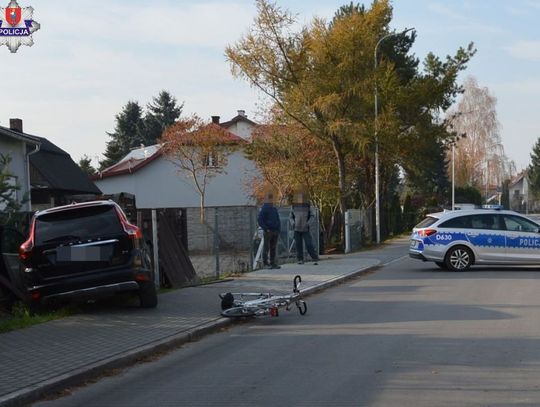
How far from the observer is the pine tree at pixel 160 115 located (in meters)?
74.4

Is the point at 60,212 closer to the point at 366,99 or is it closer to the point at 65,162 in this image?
the point at 366,99

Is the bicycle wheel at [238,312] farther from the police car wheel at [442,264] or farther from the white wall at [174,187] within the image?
the white wall at [174,187]

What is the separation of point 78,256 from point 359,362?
4.83 meters

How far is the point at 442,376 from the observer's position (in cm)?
765

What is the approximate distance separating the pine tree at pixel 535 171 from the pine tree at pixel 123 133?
57.8 metres

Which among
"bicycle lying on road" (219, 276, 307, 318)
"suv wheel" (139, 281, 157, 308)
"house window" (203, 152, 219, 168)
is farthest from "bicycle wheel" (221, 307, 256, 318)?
"house window" (203, 152, 219, 168)

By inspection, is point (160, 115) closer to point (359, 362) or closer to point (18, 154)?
point (18, 154)

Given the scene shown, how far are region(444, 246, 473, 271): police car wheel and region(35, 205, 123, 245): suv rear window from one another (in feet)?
34.8

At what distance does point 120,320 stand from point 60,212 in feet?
6.00

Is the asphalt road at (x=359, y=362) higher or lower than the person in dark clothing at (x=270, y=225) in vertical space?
lower

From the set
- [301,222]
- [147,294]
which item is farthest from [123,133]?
[147,294]

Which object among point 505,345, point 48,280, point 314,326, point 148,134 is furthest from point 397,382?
point 148,134

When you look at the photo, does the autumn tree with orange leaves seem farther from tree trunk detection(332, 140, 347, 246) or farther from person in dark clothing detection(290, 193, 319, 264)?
person in dark clothing detection(290, 193, 319, 264)

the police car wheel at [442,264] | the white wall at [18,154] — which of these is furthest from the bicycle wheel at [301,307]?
the white wall at [18,154]
